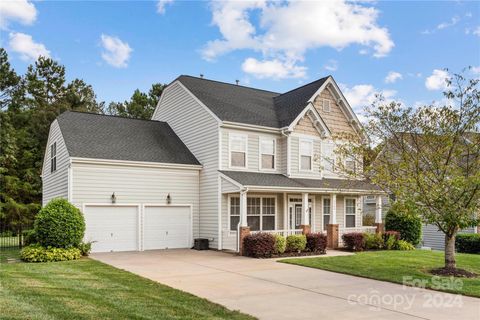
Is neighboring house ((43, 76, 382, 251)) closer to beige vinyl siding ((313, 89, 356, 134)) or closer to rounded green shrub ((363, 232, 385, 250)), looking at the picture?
beige vinyl siding ((313, 89, 356, 134))

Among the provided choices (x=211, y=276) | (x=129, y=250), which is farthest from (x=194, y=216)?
(x=211, y=276)

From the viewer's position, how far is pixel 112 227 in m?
18.4

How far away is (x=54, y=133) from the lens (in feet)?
68.7

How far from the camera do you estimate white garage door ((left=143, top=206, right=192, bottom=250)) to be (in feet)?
63.3

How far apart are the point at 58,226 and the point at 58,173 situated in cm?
477

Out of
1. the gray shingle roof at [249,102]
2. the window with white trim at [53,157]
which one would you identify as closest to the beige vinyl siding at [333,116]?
the gray shingle roof at [249,102]

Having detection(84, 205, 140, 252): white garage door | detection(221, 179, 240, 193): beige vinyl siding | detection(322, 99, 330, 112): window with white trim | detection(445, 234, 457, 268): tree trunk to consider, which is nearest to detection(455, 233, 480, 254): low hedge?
detection(322, 99, 330, 112): window with white trim

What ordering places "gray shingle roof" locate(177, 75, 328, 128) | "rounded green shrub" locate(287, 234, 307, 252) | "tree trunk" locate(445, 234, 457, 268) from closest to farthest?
"tree trunk" locate(445, 234, 457, 268) → "rounded green shrub" locate(287, 234, 307, 252) → "gray shingle roof" locate(177, 75, 328, 128)

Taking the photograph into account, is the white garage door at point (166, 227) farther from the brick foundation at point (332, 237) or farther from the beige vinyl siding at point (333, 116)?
the beige vinyl siding at point (333, 116)

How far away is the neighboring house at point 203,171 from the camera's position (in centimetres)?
1825

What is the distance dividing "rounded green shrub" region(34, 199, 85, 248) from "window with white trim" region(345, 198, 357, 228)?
1415 centimetres

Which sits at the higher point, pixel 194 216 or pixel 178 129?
pixel 178 129

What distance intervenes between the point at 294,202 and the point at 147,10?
11.3 m

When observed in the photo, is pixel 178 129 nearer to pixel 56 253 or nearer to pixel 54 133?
pixel 54 133
